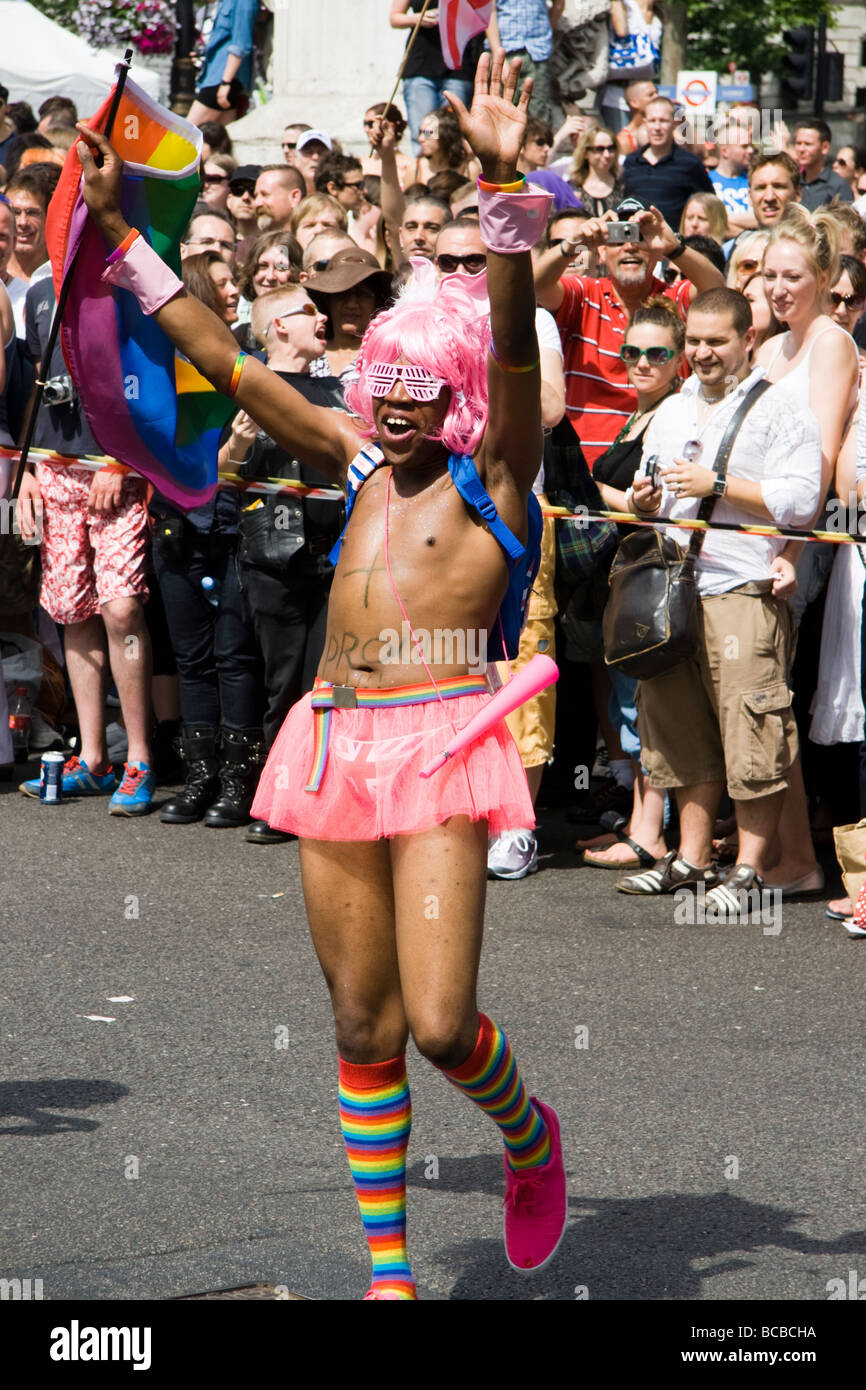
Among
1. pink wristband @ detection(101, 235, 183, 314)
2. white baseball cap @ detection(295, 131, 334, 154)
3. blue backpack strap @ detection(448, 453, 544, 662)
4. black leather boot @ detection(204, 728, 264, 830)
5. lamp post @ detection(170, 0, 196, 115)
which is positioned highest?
pink wristband @ detection(101, 235, 183, 314)

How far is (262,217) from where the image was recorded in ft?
34.9

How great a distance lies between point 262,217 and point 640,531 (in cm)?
483

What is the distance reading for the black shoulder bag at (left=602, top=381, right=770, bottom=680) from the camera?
21.4 ft

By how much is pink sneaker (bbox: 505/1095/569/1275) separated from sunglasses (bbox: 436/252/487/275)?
3675 mm

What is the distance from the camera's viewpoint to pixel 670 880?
6832 millimetres

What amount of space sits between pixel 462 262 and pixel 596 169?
457 cm

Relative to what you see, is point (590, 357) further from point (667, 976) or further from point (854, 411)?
point (667, 976)

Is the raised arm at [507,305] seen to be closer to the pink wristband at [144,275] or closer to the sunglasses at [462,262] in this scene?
the pink wristband at [144,275]

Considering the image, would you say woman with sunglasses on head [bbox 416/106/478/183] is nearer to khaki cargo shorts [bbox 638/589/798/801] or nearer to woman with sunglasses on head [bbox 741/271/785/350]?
woman with sunglasses on head [bbox 741/271/785/350]

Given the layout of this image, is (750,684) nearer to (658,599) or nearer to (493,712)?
(658,599)

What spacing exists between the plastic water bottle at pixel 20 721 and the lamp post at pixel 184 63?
10074mm

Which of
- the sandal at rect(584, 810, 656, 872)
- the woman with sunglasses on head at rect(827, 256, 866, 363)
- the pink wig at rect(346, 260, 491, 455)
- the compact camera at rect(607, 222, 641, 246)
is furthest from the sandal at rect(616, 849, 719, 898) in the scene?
the pink wig at rect(346, 260, 491, 455)

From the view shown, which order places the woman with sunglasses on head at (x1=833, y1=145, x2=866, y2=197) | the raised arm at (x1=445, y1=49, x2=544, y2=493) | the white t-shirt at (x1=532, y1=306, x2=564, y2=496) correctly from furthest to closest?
the woman with sunglasses on head at (x1=833, y1=145, x2=866, y2=197) < the white t-shirt at (x1=532, y1=306, x2=564, y2=496) < the raised arm at (x1=445, y1=49, x2=544, y2=493)

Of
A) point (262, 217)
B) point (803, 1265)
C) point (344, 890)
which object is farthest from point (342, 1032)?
point (262, 217)
